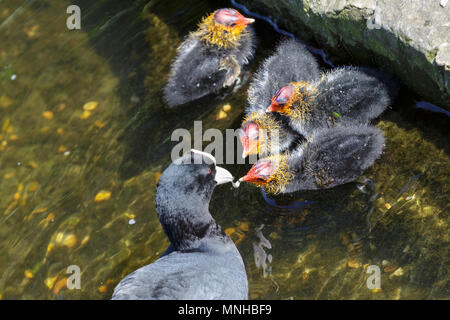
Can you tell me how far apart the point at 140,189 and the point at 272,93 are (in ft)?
4.35

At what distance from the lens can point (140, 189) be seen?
4531 mm

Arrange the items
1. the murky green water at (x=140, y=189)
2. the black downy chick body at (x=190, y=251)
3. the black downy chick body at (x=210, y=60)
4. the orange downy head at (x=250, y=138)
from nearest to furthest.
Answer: the black downy chick body at (x=190, y=251), the murky green water at (x=140, y=189), the orange downy head at (x=250, y=138), the black downy chick body at (x=210, y=60)

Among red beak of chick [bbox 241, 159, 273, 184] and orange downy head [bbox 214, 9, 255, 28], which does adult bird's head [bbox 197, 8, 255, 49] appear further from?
red beak of chick [bbox 241, 159, 273, 184]

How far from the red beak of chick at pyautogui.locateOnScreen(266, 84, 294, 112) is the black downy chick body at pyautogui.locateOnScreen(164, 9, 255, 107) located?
0.81m

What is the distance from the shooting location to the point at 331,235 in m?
3.90

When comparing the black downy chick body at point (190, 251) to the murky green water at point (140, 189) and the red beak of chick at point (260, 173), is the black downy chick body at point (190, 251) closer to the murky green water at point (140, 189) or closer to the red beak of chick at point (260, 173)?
the red beak of chick at point (260, 173)

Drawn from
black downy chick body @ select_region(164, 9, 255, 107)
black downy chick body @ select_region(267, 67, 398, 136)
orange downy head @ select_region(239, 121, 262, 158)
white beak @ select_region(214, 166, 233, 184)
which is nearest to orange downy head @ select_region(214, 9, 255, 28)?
black downy chick body @ select_region(164, 9, 255, 107)

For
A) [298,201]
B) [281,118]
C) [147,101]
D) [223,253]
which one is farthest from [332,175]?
[147,101]

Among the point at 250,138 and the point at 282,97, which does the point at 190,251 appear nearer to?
the point at 250,138

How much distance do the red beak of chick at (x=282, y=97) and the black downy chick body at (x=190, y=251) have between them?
0.79 meters

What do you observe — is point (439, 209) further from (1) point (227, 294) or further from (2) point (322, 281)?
(1) point (227, 294)

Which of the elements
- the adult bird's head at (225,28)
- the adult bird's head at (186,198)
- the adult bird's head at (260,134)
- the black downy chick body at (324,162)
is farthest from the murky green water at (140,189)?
the adult bird's head at (186,198)

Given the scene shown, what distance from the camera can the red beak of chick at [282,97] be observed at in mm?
4277

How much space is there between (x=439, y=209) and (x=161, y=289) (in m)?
1.95
